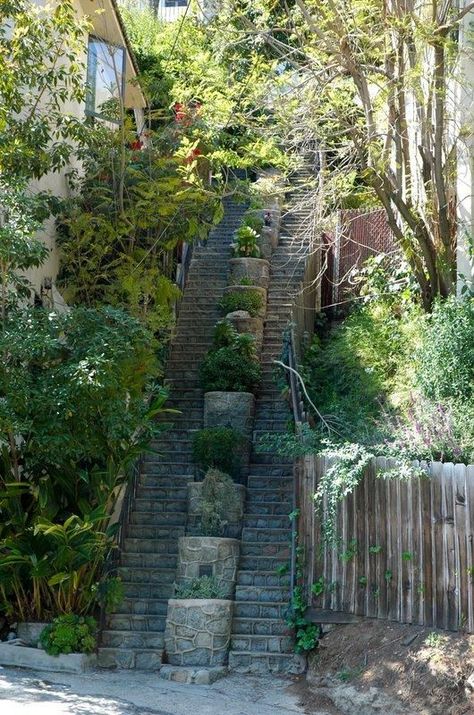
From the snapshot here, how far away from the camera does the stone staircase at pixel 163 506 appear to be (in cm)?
1189

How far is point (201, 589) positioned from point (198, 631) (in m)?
0.66

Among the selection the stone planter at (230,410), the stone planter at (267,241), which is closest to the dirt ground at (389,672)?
the stone planter at (230,410)

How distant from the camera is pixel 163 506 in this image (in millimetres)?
14391

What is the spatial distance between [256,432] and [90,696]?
637 centimetres

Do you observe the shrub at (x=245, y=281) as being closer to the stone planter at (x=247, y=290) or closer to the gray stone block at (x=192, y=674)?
the stone planter at (x=247, y=290)

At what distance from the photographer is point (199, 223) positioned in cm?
1594

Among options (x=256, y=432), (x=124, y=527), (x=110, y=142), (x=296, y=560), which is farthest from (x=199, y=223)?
(x=296, y=560)

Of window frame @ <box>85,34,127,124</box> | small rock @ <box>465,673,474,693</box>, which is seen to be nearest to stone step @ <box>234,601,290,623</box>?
small rock @ <box>465,673,474,693</box>

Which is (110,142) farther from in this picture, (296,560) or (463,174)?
(296,560)

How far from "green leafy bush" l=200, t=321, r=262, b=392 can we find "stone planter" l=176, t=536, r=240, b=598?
4123 millimetres

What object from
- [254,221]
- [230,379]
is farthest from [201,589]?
[254,221]

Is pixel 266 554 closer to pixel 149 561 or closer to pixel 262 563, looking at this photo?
pixel 262 563

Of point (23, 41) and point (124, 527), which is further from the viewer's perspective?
point (124, 527)

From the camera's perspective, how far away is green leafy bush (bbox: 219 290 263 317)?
18.7m
